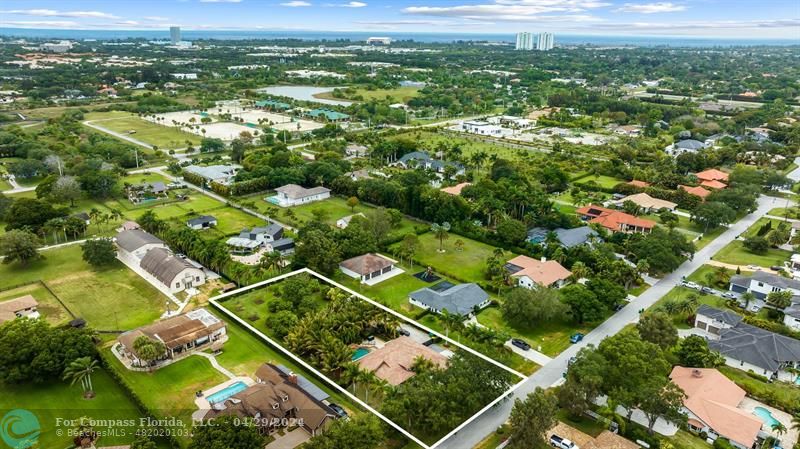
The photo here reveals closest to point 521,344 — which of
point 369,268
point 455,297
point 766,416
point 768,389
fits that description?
point 455,297

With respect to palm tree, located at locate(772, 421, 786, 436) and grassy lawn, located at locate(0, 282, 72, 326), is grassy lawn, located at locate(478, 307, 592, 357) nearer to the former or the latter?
palm tree, located at locate(772, 421, 786, 436)

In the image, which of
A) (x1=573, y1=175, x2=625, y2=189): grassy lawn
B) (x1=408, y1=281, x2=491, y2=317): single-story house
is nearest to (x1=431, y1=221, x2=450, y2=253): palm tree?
(x1=408, y1=281, x2=491, y2=317): single-story house

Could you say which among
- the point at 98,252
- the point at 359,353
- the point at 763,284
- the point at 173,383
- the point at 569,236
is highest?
the point at 569,236

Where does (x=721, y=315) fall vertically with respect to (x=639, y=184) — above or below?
below

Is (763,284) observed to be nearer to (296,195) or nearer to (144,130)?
(296,195)

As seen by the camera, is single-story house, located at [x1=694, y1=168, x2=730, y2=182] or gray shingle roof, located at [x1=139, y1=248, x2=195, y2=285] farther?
single-story house, located at [x1=694, y1=168, x2=730, y2=182]

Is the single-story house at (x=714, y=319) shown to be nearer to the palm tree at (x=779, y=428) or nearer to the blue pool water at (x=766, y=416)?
the blue pool water at (x=766, y=416)
